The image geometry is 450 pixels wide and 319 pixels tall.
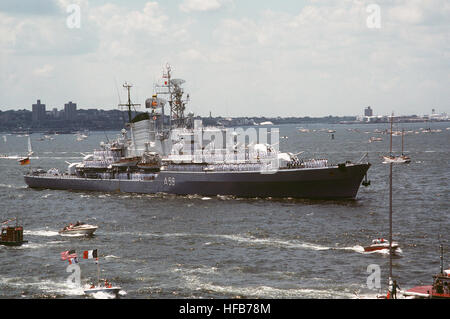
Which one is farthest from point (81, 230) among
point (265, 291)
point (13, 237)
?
point (265, 291)

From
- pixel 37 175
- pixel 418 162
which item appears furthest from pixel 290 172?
pixel 418 162

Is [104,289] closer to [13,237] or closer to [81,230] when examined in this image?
[81,230]

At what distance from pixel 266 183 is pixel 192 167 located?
11.3 metres

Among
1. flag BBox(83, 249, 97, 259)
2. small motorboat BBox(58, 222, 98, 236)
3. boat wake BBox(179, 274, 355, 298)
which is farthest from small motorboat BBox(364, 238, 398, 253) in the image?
small motorboat BBox(58, 222, 98, 236)

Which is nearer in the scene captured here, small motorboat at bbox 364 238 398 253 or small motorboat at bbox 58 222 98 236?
small motorboat at bbox 364 238 398 253

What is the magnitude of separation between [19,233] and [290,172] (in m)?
32.7

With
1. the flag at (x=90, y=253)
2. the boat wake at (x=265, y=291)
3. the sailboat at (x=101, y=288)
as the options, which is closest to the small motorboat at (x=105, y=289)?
the sailboat at (x=101, y=288)

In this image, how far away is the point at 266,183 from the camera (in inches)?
2675

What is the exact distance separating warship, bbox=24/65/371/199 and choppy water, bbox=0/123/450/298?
92.1 inches

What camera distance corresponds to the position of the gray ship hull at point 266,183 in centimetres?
6575

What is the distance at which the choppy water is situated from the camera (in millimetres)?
34656

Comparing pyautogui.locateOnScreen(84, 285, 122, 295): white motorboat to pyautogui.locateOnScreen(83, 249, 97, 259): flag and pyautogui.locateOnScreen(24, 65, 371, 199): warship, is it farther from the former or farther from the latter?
pyautogui.locateOnScreen(24, 65, 371, 199): warship
